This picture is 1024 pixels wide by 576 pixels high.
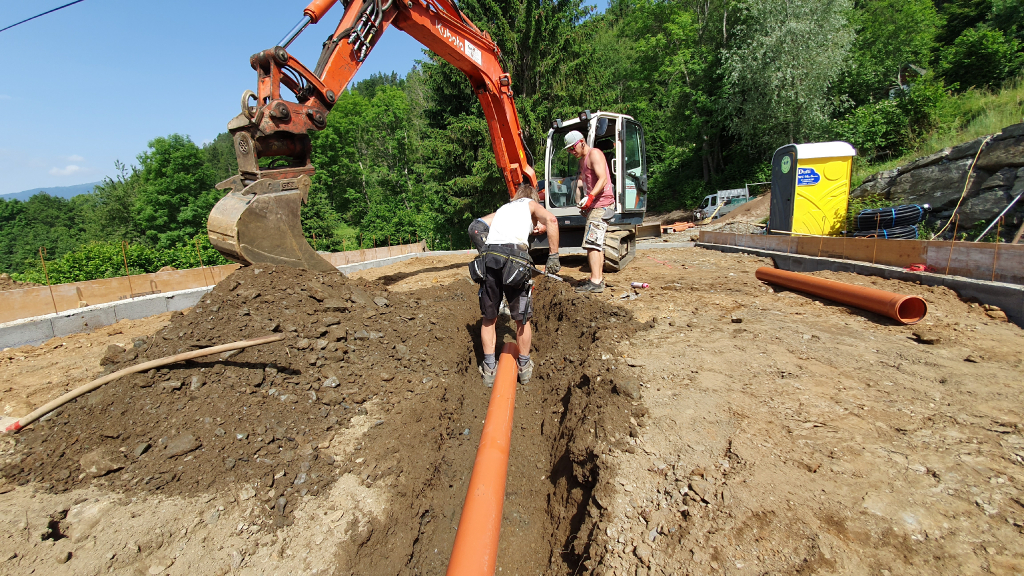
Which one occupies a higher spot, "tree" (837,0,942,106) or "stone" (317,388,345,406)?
"tree" (837,0,942,106)

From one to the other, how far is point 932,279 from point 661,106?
26008 mm

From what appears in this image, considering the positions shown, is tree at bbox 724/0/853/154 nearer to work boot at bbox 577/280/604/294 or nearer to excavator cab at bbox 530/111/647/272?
excavator cab at bbox 530/111/647/272

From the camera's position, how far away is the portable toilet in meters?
8.20

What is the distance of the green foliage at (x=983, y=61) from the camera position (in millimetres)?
13883

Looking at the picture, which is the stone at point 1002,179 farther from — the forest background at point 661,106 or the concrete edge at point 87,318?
the concrete edge at point 87,318

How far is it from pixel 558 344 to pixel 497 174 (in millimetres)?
11699

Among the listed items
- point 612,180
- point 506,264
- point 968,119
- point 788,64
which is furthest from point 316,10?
point 788,64

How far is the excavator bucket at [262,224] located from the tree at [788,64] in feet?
67.8

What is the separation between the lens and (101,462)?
2.31 m

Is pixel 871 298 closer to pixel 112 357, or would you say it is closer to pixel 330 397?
pixel 330 397

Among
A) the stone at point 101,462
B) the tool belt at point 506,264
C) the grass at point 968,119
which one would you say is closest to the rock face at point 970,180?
the grass at point 968,119

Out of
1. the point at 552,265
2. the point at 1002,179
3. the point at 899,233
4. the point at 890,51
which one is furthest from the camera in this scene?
the point at 890,51

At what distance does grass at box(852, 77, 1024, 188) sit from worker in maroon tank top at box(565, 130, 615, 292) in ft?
29.2

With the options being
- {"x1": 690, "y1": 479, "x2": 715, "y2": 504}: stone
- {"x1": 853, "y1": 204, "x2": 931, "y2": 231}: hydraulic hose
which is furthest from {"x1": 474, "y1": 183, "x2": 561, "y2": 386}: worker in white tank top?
{"x1": 853, "y1": 204, "x2": 931, "y2": 231}: hydraulic hose
